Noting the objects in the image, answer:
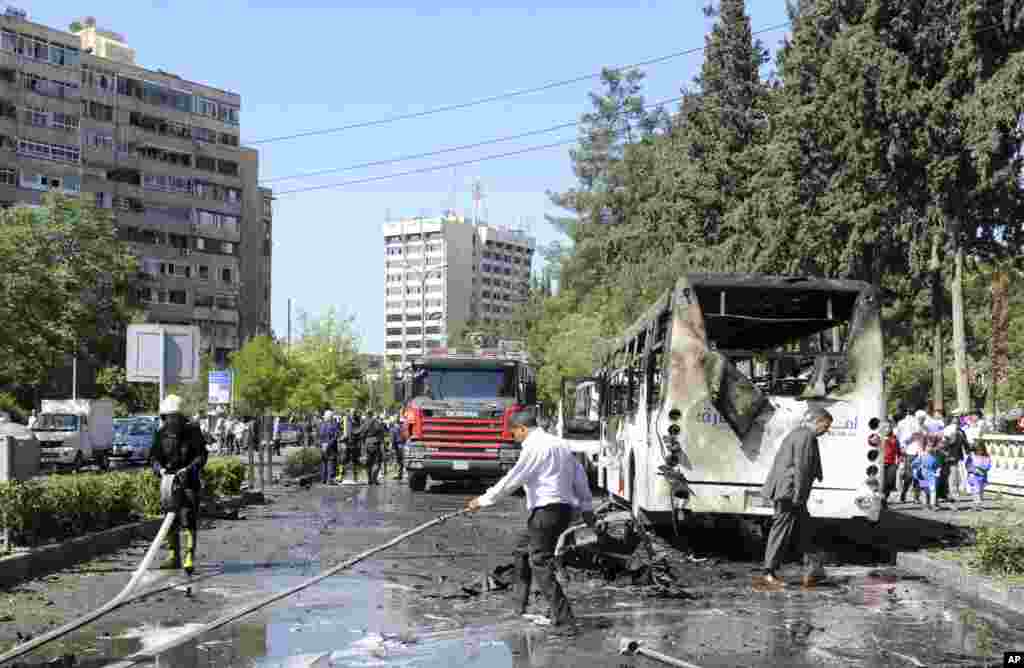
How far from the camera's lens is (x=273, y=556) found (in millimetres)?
16453

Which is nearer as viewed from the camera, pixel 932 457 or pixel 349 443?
pixel 932 457

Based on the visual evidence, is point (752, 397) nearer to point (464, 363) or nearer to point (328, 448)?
point (464, 363)

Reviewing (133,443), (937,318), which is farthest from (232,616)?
(133,443)

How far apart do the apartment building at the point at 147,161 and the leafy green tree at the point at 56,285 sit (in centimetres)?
1822

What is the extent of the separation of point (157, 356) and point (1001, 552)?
12.9 metres

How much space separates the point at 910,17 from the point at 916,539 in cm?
2124

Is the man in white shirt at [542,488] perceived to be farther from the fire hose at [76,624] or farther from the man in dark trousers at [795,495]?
the man in dark trousers at [795,495]

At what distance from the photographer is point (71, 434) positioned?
47656 millimetres

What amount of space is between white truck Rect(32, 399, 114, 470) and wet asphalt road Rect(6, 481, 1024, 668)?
3217cm

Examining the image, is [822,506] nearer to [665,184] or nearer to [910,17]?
[910,17]

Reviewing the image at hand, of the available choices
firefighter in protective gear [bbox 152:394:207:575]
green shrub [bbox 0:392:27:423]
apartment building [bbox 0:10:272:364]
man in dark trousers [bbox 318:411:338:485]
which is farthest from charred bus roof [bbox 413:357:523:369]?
apartment building [bbox 0:10:272:364]

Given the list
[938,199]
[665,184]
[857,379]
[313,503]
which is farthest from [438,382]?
[665,184]

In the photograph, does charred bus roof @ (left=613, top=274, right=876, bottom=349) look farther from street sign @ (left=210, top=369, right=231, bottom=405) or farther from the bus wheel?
street sign @ (left=210, top=369, right=231, bottom=405)

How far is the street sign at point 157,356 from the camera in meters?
21.1
